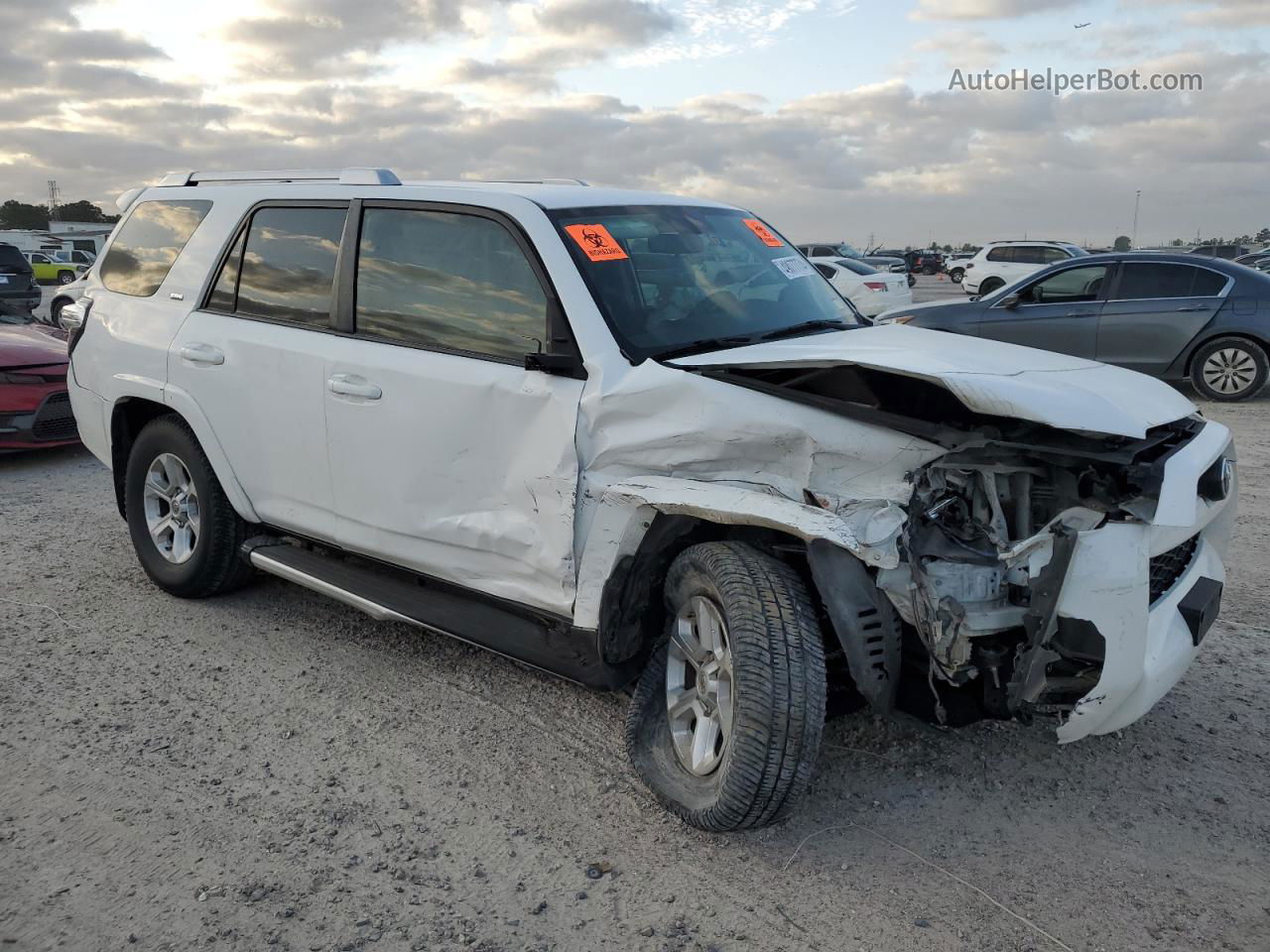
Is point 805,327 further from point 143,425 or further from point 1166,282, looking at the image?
point 1166,282

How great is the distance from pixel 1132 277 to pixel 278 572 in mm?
9772

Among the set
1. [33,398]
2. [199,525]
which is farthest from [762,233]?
[33,398]

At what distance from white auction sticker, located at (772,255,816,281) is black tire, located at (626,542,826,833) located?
1667 mm

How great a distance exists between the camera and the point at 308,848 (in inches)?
118

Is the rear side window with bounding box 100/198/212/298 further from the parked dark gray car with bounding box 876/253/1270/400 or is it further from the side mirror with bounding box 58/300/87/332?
the parked dark gray car with bounding box 876/253/1270/400

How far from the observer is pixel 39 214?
93.0 metres

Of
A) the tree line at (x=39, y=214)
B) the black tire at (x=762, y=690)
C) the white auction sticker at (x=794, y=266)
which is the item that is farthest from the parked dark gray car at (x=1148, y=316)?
the tree line at (x=39, y=214)

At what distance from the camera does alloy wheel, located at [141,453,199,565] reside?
4.88 m

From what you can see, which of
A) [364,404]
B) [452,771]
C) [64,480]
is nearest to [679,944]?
[452,771]

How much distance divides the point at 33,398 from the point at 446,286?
5843mm

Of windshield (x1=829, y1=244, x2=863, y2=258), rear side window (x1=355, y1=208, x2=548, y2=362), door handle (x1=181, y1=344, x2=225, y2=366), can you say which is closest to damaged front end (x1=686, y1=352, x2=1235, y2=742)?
rear side window (x1=355, y1=208, x2=548, y2=362)

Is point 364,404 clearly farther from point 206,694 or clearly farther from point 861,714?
point 861,714

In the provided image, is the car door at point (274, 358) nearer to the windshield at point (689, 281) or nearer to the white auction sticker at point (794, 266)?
the windshield at point (689, 281)

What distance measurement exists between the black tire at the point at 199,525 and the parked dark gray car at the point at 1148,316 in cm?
741
